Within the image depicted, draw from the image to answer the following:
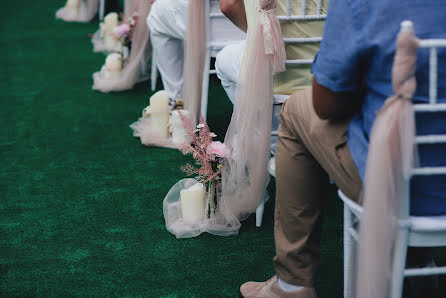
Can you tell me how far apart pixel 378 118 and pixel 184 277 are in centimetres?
99

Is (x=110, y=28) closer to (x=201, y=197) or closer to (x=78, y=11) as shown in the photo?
(x=78, y=11)

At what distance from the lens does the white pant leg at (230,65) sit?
2258 millimetres

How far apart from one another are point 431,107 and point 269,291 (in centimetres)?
77

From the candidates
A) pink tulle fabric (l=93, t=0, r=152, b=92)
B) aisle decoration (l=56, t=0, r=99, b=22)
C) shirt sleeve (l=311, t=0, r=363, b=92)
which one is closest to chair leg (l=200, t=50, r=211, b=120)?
pink tulle fabric (l=93, t=0, r=152, b=92)

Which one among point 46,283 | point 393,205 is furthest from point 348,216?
point 46,283

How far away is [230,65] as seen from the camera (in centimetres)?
229

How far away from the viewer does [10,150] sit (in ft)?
10.2

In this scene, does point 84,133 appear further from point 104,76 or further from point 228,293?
point 228,293

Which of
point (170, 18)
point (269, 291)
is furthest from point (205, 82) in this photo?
point (269, 291)

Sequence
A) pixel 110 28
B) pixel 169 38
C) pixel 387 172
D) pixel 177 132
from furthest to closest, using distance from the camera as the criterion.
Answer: pixel 110 28 < pixel 169 38 < pixel 177 132 < pixel 387 172

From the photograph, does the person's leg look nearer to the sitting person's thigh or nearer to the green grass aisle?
the green grass aisle

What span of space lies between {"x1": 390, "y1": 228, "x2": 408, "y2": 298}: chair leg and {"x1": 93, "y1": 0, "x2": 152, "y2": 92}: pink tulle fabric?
2.89 metres

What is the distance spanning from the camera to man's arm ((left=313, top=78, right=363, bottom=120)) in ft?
4.41

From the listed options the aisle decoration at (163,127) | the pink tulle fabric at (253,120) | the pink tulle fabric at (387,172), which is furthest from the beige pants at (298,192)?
the aisle decoration at (163,127)
